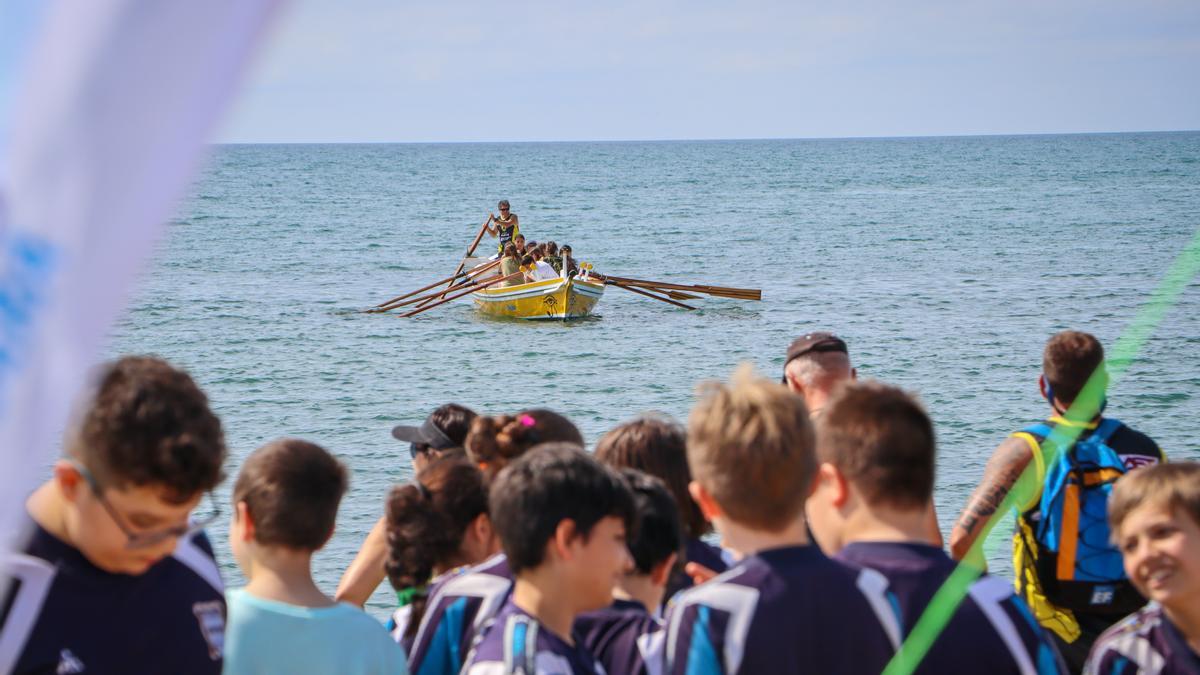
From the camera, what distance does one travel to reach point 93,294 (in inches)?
51.4

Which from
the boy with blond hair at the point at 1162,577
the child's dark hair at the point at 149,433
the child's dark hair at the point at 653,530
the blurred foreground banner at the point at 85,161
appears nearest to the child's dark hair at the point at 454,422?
the child's dark hair at the point at 653,530

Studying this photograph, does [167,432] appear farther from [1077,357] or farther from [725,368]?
[725,368]

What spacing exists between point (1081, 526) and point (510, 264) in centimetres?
2267

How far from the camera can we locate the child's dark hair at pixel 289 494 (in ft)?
A: 10.8

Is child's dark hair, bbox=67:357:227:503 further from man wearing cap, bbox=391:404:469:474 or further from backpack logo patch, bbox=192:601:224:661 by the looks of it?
man wearing cap, bbox=391:404:469:474

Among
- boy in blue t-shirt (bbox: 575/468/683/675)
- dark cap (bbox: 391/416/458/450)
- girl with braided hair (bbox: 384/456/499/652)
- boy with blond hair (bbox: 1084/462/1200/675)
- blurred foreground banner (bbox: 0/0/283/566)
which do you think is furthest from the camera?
dark cap (bbox: 391/416/458/450)

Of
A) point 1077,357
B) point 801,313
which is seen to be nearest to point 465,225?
point 801,313

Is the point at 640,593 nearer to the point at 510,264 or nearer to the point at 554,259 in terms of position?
the point at 554,259

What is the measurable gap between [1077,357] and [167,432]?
3218 mm

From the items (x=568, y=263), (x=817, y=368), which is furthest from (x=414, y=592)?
(x=568, y=263)

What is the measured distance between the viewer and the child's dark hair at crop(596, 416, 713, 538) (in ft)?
→ 12.5

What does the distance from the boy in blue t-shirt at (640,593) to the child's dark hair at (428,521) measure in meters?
0.57

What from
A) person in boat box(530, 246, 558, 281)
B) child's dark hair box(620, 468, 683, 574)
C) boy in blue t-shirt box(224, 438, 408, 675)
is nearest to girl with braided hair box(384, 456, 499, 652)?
boy in blue t-shirt box(224, 438, 408, 675)

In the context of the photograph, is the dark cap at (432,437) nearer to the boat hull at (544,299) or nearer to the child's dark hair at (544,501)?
the child's dark hair at (544,501)
